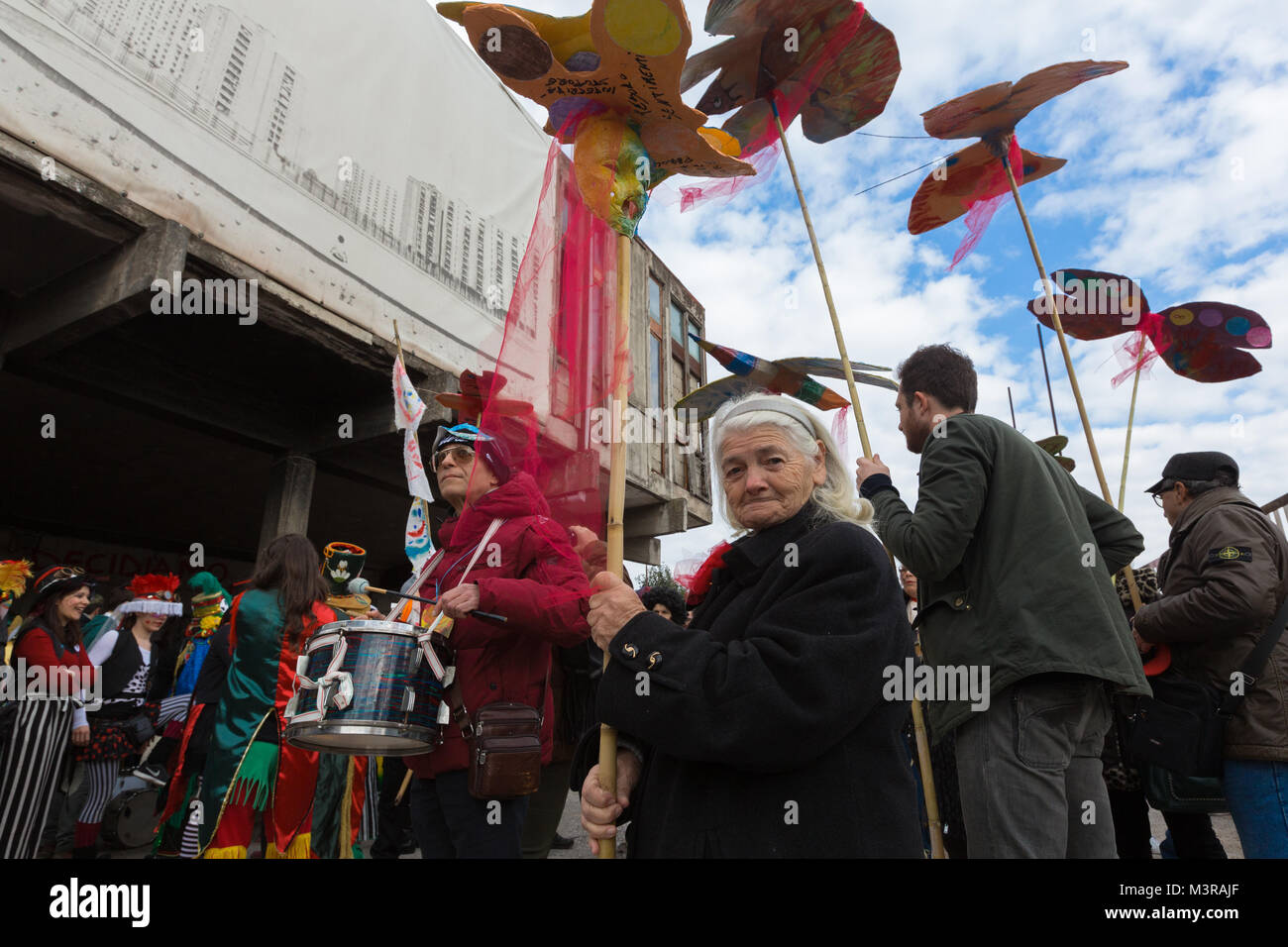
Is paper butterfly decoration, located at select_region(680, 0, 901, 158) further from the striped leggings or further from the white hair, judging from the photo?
the striped leggings

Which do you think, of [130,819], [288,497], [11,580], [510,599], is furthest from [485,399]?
[11,580]

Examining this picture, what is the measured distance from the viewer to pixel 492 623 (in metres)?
2.31

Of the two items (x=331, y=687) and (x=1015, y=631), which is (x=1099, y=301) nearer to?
(x=1015, y=631)

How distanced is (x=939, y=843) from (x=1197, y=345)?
325 centimetres

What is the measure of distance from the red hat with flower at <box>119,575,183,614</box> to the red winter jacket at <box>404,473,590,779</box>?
213 inches

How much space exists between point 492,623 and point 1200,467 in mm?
2936

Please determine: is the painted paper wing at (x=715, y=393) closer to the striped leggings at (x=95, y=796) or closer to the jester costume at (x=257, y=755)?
the jester costume at (x=257, y=755)

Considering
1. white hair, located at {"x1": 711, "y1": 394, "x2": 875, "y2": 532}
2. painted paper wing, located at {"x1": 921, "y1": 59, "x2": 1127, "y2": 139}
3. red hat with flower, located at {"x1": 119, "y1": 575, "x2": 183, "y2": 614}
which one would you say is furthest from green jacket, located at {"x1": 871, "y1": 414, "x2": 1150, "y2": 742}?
red hat with flower, located at {"x1": 119, "y1": 575, "x2": 183, "y2": 614}

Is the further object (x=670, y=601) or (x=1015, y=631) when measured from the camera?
(x=670, y=601)

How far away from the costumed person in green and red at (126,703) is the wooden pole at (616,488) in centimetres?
560

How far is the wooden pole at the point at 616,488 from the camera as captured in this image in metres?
1.60

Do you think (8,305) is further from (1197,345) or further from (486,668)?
(1197,345)

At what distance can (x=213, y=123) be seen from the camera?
5.57 metres

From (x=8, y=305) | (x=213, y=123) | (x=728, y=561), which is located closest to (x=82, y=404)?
(x=8, y=305)
